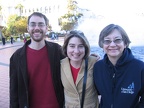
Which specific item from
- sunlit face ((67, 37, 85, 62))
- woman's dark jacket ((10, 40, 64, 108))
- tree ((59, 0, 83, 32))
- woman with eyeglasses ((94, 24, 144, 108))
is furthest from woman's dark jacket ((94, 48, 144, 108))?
tree ((59, 0, 83, 32))

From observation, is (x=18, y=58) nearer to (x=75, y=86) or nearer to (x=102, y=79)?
(x=75, y=86)

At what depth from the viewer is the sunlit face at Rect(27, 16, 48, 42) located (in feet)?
9.46

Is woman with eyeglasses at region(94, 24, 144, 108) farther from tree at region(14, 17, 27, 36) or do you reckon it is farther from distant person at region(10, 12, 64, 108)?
tree at region(14, 17, 27, 36)

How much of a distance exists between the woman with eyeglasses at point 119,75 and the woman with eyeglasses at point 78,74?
237mm

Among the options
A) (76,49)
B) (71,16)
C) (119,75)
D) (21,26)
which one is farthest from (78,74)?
(21,26)

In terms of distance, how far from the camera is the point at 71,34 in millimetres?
2738

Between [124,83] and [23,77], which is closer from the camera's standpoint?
[124,83]

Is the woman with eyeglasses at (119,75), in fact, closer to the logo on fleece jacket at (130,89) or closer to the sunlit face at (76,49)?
the logo on fleece jacket at (130,89)

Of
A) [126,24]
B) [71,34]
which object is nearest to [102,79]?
[71,34]

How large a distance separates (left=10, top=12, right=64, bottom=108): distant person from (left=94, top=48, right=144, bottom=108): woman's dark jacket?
0.72 meters

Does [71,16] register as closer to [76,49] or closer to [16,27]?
[16,27]

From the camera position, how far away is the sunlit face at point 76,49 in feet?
8.78

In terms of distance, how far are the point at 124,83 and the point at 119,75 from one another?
92mm

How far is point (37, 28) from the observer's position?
287cm
